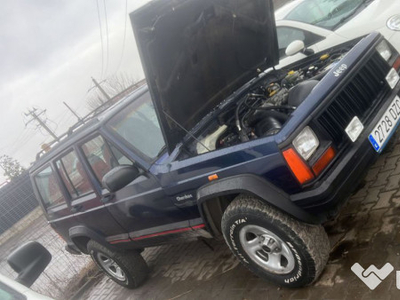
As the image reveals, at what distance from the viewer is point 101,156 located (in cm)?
348

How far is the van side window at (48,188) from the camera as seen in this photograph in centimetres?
427

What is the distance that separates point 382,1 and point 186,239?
3.95 metres

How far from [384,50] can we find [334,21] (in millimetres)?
1750

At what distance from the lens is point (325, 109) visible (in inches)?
93.4

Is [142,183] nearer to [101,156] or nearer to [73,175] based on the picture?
[101,156]

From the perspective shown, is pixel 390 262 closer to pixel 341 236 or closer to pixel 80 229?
pixel 341 236

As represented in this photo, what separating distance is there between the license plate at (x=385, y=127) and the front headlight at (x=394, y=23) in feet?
5.42

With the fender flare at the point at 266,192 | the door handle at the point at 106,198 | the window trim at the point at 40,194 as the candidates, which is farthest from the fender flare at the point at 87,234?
the fender flare at the point at 266,192

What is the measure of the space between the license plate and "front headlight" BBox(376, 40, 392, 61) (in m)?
0.57

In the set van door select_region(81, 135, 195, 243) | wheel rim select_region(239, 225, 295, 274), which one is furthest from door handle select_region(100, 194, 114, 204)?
wheel rim select_region(239, 225, 295, 274)

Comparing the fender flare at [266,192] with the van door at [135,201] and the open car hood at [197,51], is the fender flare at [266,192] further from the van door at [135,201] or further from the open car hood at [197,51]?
the van door at [135,201]

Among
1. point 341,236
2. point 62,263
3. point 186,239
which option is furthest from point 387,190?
point 62,263

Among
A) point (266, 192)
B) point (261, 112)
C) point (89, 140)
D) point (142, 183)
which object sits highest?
point (89, 140)

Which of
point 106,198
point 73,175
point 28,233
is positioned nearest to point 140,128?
point 106,198
